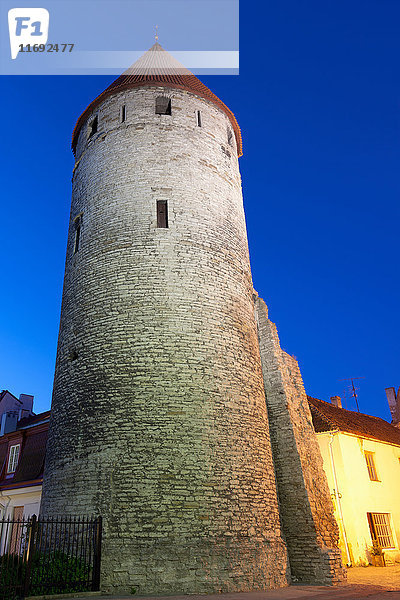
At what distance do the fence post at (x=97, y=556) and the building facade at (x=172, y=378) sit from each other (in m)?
0.13

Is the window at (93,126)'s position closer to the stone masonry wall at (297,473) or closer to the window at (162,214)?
the window at (162,214)

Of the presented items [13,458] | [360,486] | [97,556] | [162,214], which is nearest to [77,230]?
[162,214]

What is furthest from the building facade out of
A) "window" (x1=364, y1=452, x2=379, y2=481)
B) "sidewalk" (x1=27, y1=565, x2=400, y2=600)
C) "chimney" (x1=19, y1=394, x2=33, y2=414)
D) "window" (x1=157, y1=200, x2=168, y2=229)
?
"chimney" (x1=19, y1=394, x2=33, y2=414)

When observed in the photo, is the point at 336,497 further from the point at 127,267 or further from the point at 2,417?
the point at 2,417

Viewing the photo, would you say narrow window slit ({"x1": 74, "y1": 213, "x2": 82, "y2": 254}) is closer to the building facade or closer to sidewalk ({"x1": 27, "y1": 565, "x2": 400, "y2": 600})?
the building facade

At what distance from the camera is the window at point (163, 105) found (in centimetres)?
1491

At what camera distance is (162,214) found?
1303 cm

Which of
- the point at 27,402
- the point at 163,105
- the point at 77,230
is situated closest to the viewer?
the point at 77,230

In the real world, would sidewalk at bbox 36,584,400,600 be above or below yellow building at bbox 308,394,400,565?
below

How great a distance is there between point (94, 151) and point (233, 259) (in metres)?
5.60

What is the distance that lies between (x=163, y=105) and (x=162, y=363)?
867cm

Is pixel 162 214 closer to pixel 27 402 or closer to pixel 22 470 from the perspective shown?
pixel 22 470

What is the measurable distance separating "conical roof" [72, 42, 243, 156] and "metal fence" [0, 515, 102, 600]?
12594 millimetres

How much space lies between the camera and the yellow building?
1625 cm
